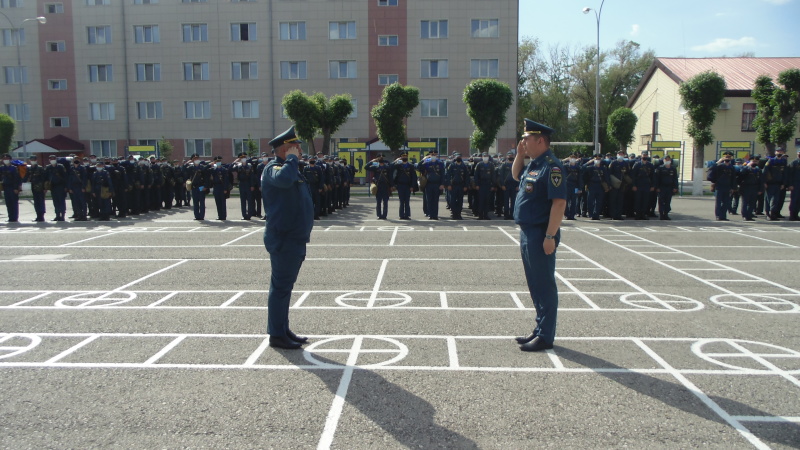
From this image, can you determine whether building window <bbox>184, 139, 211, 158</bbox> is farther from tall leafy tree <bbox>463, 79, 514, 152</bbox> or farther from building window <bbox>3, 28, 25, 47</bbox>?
tall leafy tree <bbox>463, 79, 514, 152</bbox>

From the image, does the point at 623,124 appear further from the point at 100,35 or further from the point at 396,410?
the point at 396,410

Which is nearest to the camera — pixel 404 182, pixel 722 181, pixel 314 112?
pixel 722 181

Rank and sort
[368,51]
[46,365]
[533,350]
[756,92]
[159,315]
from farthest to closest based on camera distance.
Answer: [368,51] → [756,92] → [159,315] → [533,350] → [46,365]

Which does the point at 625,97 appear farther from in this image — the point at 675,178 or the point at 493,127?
the point at 675,178

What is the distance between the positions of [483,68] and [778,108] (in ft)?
68.6

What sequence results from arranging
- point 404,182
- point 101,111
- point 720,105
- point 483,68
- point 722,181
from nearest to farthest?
1. point 722,181
2. point 404,182
3. point 720,105
4. point 483,68
5. point 101,111

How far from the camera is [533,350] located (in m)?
6.04

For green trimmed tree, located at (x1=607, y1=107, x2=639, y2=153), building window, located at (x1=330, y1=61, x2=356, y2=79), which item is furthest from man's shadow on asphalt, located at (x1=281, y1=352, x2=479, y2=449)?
green trimmed tree, located at (x1=607, y1=107, x2=639, y2=153)

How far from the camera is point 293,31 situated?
47.5m

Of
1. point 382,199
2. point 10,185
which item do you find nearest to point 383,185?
point 382,199

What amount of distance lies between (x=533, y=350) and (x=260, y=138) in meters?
44.7

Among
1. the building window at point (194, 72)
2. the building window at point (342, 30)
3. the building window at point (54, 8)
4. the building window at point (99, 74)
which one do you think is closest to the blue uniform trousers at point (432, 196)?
the building window at point (342, 30)

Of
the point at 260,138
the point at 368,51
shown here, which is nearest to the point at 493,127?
the point at 368,51

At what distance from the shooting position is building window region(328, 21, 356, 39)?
4744 cm
